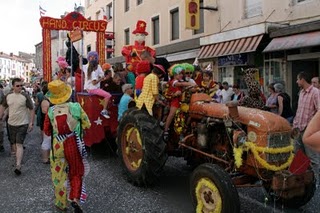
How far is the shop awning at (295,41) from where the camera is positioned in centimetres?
1025

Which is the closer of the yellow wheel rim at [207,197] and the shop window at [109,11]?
the yellow wheel rim at [207,197]

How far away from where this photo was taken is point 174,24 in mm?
19547

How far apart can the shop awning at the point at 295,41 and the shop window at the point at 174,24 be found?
26.6 ft

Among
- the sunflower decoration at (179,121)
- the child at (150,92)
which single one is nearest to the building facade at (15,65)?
the child at (150,92)

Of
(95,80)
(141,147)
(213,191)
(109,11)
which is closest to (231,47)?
(95,80)

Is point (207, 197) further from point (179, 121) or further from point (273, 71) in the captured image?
point (273, 71)

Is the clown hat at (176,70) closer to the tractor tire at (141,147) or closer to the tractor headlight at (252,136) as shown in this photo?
the tractor tire at (141,147)

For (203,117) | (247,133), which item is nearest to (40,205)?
(203,117)

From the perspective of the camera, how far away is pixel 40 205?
5113mm

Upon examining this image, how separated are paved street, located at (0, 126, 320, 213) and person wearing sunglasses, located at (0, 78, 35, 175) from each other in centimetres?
59

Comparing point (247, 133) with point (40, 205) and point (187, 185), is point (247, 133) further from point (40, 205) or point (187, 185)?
point (40, 205)

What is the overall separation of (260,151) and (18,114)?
4812 mm

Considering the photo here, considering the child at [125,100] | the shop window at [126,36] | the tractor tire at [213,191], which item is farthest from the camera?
the shop window at [126,36]

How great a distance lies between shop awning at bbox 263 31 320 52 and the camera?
33.6ft
